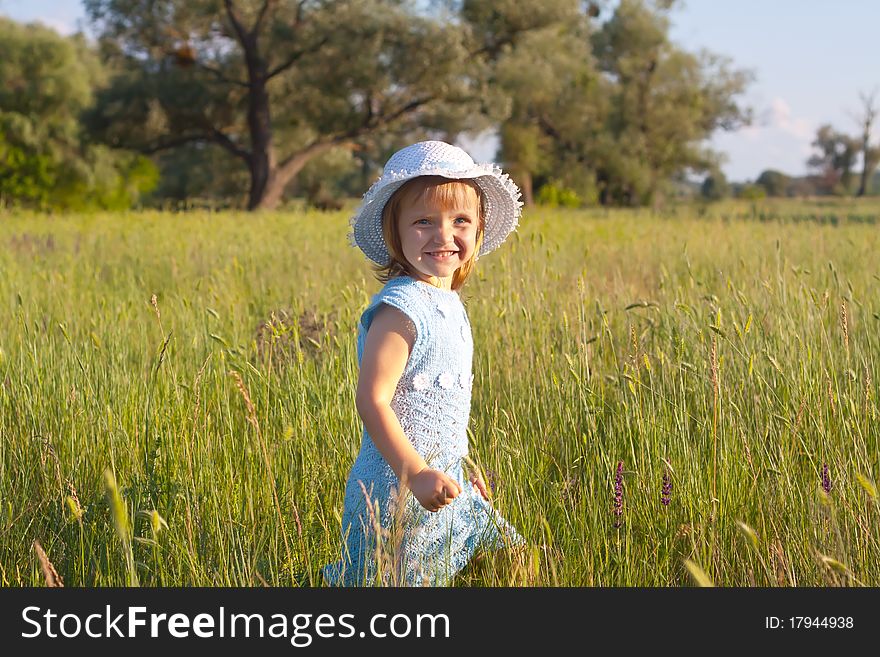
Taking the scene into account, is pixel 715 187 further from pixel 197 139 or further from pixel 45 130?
pixel 45 130

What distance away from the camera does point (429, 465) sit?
6.38 feet

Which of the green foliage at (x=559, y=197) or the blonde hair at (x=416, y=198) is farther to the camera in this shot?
the green foliage at (x=559, y=197)

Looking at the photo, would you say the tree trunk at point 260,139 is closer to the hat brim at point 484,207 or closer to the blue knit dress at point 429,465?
the hat brim at point 484,207

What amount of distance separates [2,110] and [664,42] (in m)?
25.5

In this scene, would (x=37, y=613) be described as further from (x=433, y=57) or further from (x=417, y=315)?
(x=433, y=57)

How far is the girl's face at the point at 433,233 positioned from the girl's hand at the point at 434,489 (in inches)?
20.3

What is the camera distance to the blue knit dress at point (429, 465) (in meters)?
1.90

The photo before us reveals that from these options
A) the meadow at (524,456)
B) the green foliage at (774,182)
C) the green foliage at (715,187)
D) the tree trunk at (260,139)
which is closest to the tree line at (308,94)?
the tree trunk at (260,139)

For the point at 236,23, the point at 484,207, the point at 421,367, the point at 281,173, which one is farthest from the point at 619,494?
the point at 281,173

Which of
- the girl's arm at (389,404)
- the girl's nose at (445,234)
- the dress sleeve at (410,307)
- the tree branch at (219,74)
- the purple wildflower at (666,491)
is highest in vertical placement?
the tree branch at (219,74)

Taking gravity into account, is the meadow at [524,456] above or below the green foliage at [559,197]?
below

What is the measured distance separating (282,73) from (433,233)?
2413cm

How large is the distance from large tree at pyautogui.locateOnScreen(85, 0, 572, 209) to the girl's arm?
20.7m

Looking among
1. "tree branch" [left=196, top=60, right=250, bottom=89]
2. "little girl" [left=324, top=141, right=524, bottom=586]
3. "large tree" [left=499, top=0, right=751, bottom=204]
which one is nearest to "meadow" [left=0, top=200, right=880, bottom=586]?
"little girl" [left=324, top=141, right=524, bottom=586]
